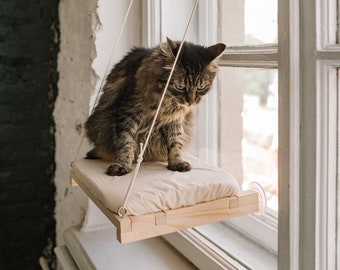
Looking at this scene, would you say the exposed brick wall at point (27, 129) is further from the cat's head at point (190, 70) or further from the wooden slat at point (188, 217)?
the wooden slat at point (188, 217)

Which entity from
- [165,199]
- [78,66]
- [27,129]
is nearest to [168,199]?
[165,199]

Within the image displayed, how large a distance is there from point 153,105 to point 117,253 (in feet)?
1.79

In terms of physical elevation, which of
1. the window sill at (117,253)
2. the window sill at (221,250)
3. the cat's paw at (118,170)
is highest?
the cat's paw at (118,170)

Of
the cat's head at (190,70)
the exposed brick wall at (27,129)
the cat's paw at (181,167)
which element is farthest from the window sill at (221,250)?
the exposed brick wall at (27,129)

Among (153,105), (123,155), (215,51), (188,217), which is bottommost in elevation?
(188,217)

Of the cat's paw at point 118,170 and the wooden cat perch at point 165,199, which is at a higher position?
the cat's paw at point 118,170

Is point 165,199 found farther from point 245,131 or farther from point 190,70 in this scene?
point 245,131

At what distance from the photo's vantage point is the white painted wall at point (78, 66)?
1.35 metres

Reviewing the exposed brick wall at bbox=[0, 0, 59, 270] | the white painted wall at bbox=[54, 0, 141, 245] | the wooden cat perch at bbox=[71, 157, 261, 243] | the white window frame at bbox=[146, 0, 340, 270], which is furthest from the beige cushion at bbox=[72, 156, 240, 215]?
the exposed brick wall at bbox=[0, 0, 59, 270]

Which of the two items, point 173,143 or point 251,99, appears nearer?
point 173,143

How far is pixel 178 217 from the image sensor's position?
2.51 ft

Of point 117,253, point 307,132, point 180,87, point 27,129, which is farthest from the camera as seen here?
point 27,129

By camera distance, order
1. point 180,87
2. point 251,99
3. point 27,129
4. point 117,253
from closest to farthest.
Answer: point 180,87 < point 251,99 < point 117,253 < point 27,129

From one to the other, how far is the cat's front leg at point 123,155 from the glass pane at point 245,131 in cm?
33
